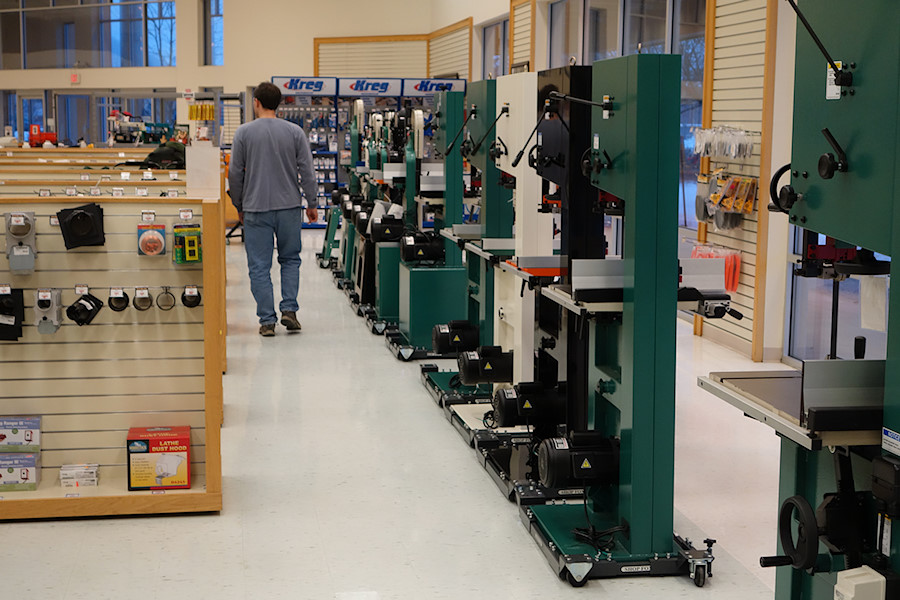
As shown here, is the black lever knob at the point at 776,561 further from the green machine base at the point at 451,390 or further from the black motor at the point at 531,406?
the green machine base at the point at 451,390

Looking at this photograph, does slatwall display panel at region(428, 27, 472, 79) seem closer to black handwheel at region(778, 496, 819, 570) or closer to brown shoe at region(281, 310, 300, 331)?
brown shoe at region(281, 310, 300, 331)

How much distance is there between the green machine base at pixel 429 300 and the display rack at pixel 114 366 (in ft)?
10.4

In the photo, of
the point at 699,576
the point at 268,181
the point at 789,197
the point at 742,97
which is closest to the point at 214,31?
the point at 268,181

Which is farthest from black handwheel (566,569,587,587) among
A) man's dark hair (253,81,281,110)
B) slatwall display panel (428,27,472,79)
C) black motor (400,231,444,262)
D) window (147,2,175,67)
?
window (147,2,175,67)

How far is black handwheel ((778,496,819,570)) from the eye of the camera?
244 cm

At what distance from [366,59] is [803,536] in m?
17.6

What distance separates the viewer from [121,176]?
7.63m

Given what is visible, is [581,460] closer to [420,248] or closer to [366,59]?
[420,248]

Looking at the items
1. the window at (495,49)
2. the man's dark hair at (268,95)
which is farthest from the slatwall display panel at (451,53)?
the man's dark hair at (268,95)

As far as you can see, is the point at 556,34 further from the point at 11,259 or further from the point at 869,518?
the point at 869,518

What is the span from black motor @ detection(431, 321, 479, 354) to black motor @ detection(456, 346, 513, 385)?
588 mm

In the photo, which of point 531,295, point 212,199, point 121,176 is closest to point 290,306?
point 121,176

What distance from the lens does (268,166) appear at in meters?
7.55

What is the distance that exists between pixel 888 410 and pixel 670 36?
7.44 metres
